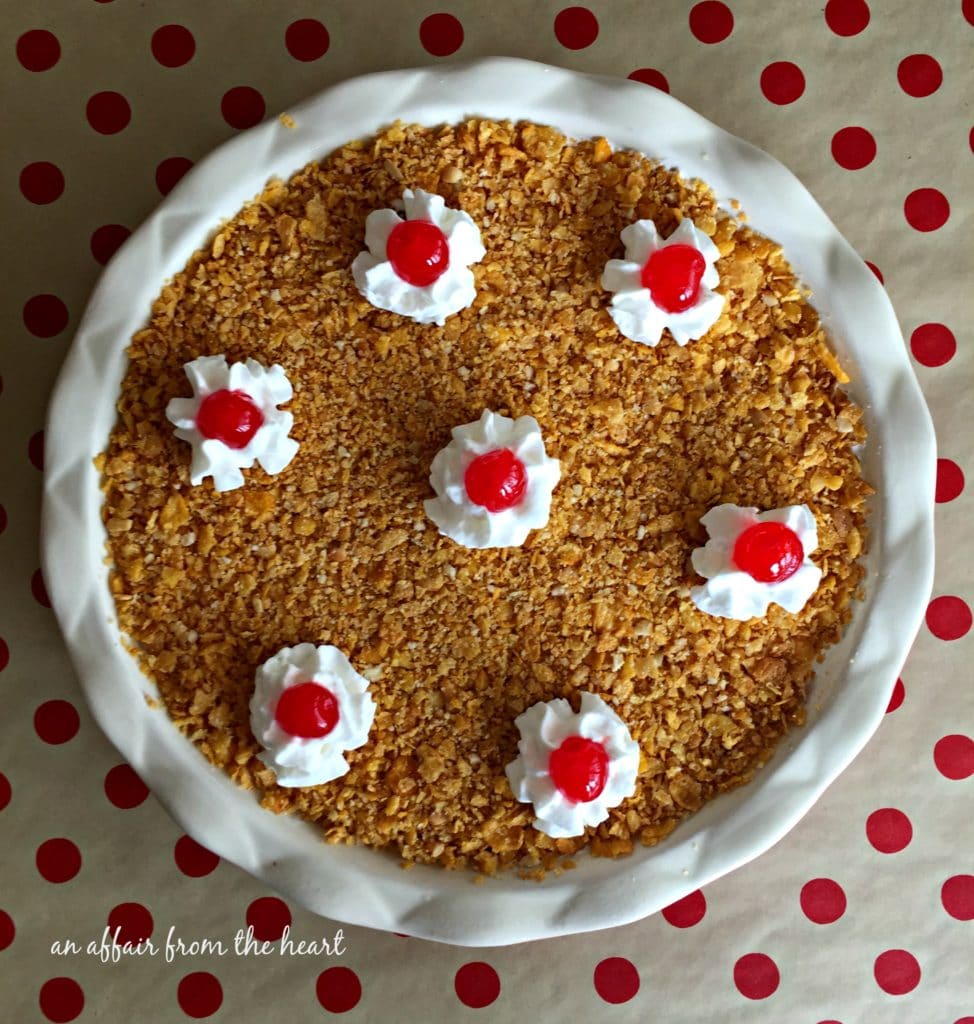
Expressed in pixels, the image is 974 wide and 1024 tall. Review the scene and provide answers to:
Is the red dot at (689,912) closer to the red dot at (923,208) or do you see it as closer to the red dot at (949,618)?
the red dot at (949,618)

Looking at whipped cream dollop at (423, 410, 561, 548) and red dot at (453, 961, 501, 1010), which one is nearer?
whipped cream dollop at (423, 410, 561, 548)

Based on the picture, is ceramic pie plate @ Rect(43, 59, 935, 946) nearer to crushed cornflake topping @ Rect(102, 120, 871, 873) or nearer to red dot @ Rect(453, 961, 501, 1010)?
crushed cornflake topping @ Rect(102, 120, 871, 873)

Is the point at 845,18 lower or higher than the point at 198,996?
higher

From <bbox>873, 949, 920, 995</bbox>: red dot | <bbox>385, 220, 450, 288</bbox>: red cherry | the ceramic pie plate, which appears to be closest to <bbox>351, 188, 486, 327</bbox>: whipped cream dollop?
<bbox>385, 220, 450, 288</bbox>: red cherry

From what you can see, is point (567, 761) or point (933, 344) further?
point (933, 344)

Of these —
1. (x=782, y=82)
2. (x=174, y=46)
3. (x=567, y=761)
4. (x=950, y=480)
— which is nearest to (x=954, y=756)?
(x=950, y=480)

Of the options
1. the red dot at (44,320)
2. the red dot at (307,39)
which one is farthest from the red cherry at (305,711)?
the red dot at (307,39)

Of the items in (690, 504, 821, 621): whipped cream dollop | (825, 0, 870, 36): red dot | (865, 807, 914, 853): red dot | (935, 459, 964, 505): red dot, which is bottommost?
(865, 807, 914, 853): red dot

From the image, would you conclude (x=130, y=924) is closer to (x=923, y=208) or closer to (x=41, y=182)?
(x=41, y=182)
